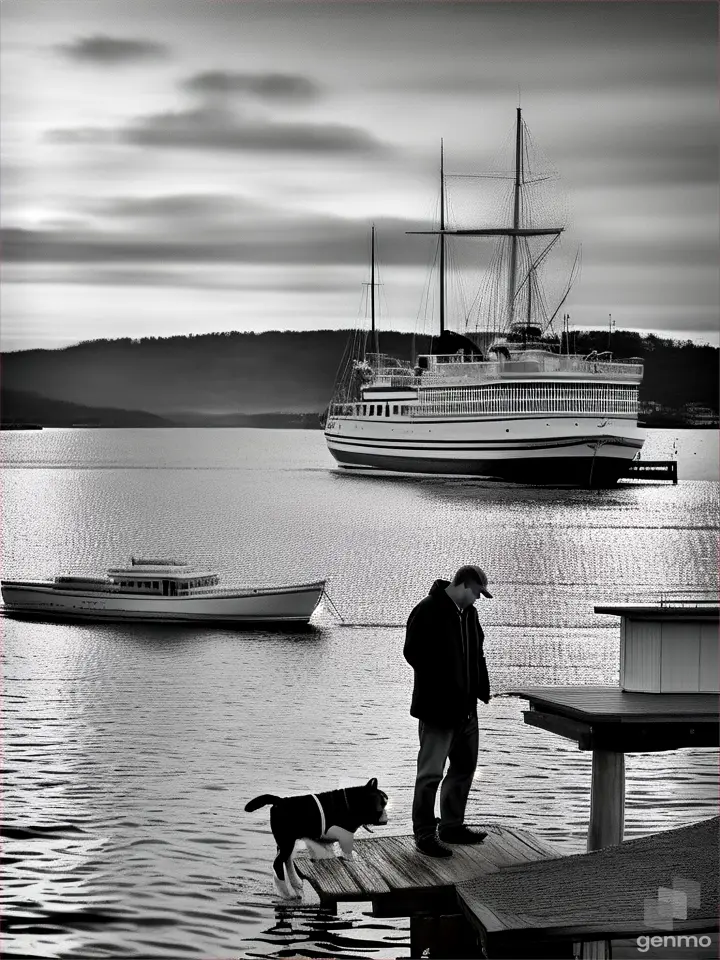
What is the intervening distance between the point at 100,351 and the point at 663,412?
24.5 metres

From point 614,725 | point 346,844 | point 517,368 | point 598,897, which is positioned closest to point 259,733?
point 346,844

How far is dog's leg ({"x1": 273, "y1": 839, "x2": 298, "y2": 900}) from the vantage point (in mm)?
5215

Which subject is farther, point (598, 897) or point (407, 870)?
point (407, 870)

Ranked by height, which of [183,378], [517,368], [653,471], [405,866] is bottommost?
[653,471]

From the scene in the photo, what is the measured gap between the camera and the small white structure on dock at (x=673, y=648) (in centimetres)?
553

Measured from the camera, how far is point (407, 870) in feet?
16.8

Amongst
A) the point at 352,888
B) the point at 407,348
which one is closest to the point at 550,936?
the point at 352,888

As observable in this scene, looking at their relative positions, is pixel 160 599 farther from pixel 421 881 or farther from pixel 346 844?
pixel 421 881

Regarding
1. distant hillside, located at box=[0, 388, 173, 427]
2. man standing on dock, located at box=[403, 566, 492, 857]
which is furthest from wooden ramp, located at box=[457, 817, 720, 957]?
distant hillside, located at box=[0, 388, 173, 427]

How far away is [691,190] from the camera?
2317 centimetres

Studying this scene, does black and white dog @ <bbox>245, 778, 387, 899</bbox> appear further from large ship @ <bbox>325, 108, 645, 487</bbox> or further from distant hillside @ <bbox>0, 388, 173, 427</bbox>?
large ship @ <bbox>325, 108, 645, 487</bbox>

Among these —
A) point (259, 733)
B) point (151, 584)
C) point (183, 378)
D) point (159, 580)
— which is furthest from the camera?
point (183, 378)

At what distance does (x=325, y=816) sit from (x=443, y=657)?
785 mm

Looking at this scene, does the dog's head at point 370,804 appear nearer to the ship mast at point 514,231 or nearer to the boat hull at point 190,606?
the boat hull at point 190,606
